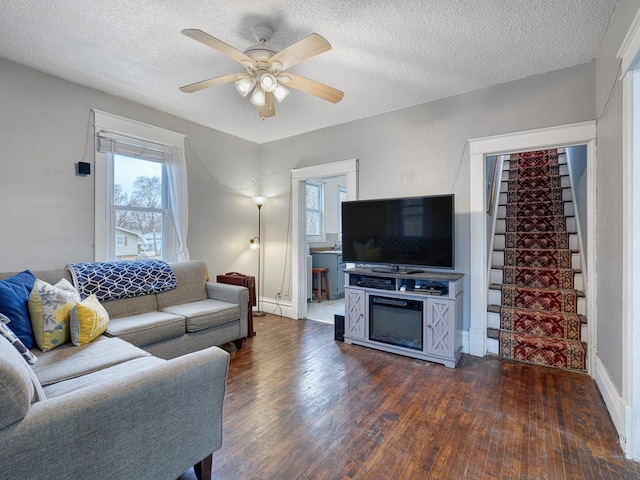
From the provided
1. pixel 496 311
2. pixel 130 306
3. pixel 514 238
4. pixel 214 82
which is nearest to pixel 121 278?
pixel 130 306

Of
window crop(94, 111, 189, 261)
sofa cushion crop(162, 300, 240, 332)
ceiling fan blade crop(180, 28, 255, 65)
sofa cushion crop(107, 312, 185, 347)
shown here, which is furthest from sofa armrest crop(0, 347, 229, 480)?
window crop(94, 111, 189, 261)

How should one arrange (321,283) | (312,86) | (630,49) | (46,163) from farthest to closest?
(321,283), (46,163), (312,86), (630,49)

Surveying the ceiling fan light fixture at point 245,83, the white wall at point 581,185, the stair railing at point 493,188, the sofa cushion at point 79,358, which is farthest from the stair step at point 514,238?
the sofa cushion at point 79,358

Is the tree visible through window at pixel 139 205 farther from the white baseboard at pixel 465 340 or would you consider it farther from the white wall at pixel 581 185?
the white wall at pixel 581 185

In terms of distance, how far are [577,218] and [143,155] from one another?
5.15 metres

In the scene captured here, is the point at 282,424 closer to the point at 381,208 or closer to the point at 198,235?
the point at 381,208

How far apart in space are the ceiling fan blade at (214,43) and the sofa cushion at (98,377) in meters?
1.83

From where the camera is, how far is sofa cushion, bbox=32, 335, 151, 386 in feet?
5.55

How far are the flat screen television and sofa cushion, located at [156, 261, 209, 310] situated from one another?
1.70m

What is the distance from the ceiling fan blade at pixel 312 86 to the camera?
230 centimetres

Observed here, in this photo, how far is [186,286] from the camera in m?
3.45

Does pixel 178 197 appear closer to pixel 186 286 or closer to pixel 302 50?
pixel 186 286

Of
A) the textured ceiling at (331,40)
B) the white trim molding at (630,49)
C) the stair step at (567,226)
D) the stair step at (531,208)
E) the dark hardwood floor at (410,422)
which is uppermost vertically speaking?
the textured ceiling at (331,40)

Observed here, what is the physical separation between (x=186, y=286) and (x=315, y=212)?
337 cm
